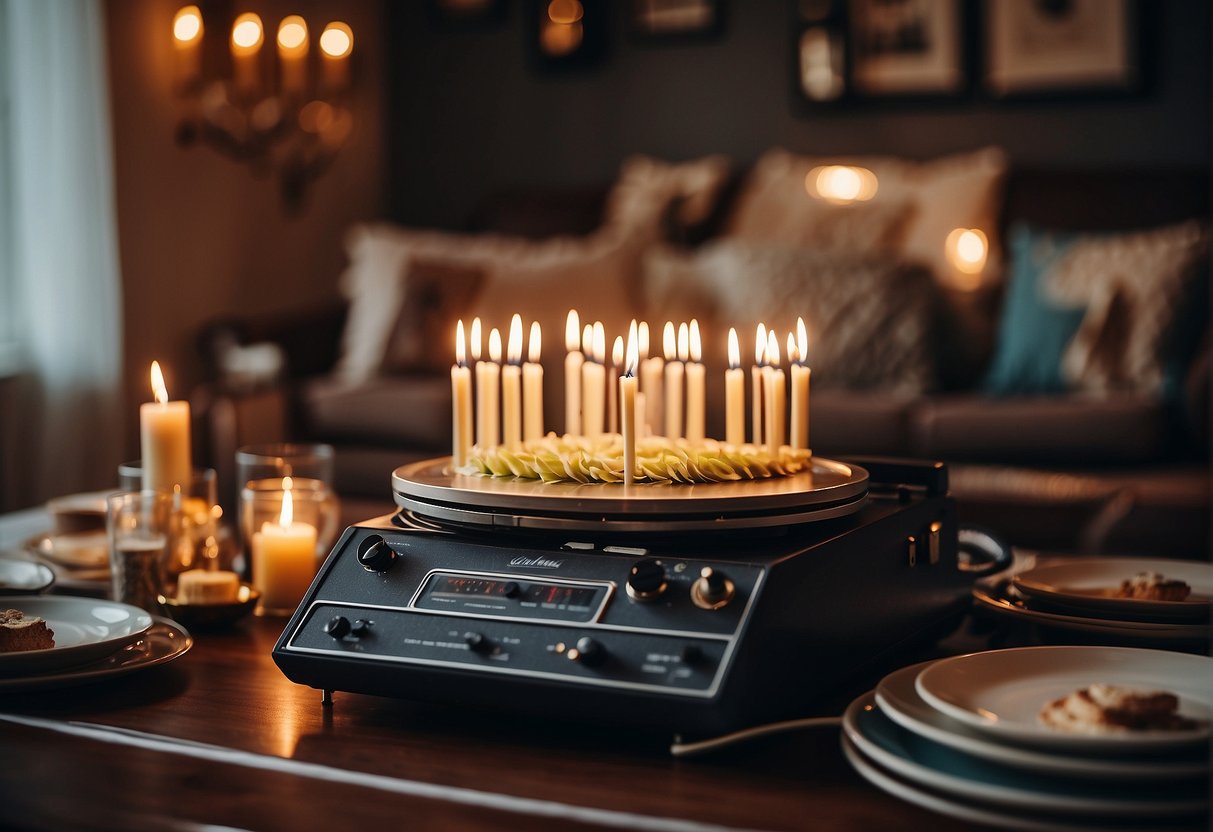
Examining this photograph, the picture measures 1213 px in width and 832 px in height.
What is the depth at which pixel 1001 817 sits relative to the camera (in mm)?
730

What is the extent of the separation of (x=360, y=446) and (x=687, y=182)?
1435mm

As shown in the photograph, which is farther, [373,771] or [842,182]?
[842,182]

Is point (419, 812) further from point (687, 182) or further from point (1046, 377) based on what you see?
point (687, 182)

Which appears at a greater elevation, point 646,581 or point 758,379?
point 758,379

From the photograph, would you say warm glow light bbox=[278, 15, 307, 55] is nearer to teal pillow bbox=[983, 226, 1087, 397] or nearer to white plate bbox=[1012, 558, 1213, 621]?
teal pillow bbox=[983, 226, 1087, 397]

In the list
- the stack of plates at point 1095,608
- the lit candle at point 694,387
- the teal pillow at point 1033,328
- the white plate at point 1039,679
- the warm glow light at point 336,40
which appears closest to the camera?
the white plate at point 1039,679

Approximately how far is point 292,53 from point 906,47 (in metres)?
2.03

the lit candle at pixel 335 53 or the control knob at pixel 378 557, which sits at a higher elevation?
the lit candle at pixel 335 53

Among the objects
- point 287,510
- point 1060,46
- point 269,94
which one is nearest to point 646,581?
point 287,510

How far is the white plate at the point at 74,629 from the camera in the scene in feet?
3.23

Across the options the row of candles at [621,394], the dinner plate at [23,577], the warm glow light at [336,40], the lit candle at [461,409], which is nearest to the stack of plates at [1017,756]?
the row of candles at [621,394]

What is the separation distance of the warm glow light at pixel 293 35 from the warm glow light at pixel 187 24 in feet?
1.20

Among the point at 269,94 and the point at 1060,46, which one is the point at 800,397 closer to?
→ the point at 1060,46

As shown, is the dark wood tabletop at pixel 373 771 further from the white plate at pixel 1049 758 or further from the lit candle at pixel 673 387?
the lit candle at pixel 673 387
